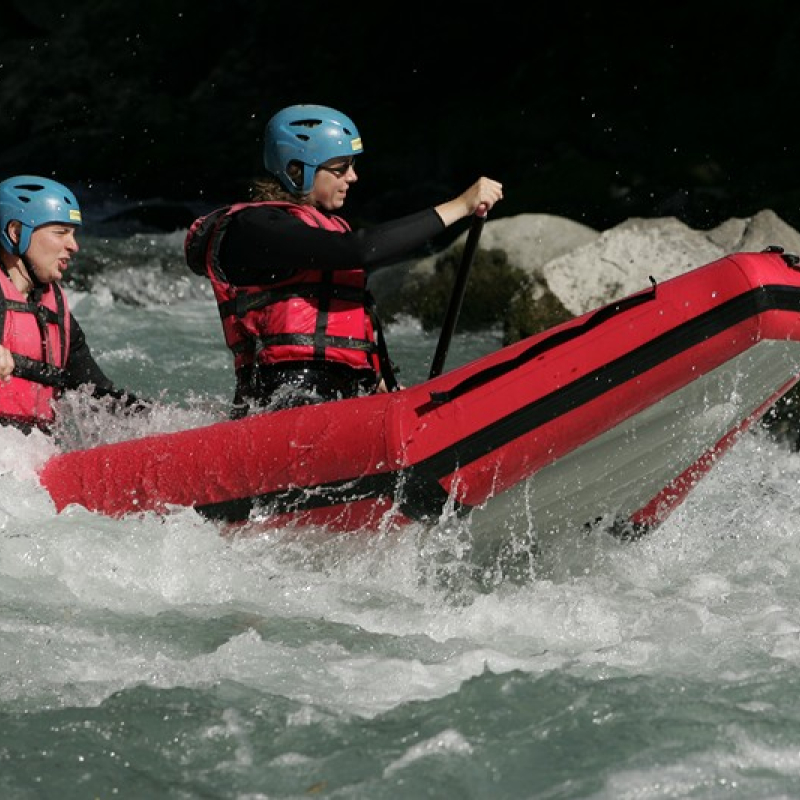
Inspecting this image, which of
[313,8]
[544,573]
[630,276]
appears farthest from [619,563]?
[313,8]

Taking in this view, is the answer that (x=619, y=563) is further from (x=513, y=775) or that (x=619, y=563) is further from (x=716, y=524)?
(x=513, y=775)

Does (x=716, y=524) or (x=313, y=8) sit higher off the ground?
(x=313, y=8)

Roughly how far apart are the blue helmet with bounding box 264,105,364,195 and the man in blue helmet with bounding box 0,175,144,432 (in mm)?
736

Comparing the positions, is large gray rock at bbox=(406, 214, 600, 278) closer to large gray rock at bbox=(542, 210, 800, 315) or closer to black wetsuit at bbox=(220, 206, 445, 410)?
large gray rock at bbox=(542, 210, 800, 315)

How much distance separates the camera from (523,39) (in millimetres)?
12844

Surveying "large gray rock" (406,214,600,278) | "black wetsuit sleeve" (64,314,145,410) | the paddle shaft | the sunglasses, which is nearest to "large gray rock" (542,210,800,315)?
"large gray rock" (406,214,600,278)

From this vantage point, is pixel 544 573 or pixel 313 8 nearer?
pixel 544 573

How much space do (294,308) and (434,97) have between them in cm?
884

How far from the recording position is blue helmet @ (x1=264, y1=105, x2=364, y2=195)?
477 cm

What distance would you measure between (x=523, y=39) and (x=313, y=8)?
2.63 metres

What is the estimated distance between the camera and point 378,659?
4188 millimetres

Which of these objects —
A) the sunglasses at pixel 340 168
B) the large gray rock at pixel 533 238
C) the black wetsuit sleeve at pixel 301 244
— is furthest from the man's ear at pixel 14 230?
the large gray rock at pixel 533 238

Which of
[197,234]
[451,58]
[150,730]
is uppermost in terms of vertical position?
[451,58]

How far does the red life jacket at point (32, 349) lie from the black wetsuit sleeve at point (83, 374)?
0.08 m
